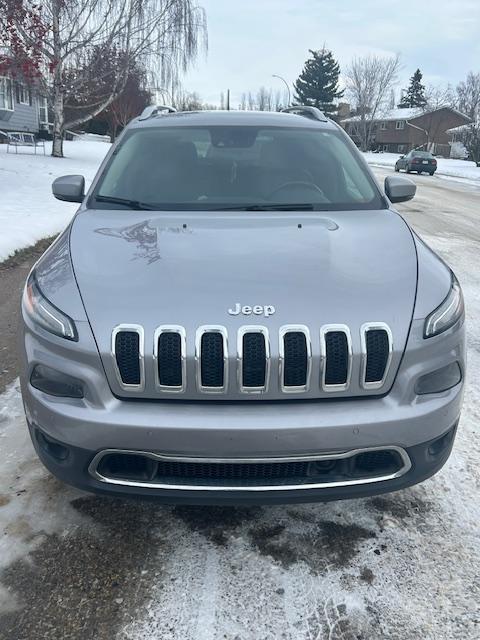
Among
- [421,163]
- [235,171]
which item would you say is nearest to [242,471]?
[235,171]

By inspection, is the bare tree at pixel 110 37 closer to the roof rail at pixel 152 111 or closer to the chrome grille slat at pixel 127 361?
Answer: the roof rail at pixel 152 111

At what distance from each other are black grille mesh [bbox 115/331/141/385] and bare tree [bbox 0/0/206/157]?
18.7 metres

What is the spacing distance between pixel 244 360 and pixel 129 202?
5.26ft

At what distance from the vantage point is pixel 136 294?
86.2 inches

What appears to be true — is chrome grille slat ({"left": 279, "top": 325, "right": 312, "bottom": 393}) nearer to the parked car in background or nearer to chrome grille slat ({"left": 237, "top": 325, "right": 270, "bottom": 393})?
chrome grille slat ({"left": 237, "top": 325, "right": 270, "bottom": 393})

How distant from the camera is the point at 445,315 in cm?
227

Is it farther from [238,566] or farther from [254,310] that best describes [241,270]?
[238,566]

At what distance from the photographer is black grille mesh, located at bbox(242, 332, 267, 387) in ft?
6.63


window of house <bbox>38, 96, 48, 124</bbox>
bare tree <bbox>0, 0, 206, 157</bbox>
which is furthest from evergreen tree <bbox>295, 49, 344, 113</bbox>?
bare tree <bbox>0, 0, 206, 157</bbox>

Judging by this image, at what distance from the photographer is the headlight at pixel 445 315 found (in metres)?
2.19

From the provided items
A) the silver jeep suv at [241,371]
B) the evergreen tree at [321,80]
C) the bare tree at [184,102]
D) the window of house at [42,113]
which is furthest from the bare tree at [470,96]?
the silver jeep suv at [241,371]

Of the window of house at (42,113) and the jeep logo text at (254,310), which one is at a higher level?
the window of house at (42,113)

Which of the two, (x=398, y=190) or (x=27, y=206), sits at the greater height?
(x=398, y=190)

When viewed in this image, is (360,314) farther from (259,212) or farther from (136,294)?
(259,212)
